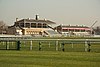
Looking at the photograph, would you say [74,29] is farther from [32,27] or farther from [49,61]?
[49,61]

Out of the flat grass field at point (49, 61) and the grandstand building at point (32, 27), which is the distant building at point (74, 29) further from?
the flat grass field at point (49, 61)

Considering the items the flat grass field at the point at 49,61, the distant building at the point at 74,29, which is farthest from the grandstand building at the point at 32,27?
the flat grass field at the point at 49,61

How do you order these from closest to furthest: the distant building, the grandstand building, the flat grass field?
the flat grass field → the grandstand building → the distant building

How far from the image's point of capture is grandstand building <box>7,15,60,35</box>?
394 ft

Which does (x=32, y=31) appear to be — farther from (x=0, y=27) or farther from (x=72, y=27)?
(x=72, y=27)

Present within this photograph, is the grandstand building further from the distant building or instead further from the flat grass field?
the flat grass field

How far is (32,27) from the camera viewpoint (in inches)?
5049

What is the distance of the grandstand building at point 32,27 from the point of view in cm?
12006

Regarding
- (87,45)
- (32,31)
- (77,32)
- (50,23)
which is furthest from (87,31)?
(87,45)

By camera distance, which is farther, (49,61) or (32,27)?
(32,27)

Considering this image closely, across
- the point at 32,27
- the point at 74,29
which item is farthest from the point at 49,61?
the point at 74,29

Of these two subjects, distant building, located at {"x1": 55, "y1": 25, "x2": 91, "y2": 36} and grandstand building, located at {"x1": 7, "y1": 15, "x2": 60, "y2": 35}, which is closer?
grandstand building, located at {"x1": 7, "y1": 15, "x2": 60, "y2": 35}

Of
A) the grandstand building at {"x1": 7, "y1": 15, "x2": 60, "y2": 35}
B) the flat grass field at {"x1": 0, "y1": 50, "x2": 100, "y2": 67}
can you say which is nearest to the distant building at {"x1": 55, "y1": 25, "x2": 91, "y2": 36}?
the grandstand building at {"x1": 7, "y1": 15, "x2": 60, "y2": 35}

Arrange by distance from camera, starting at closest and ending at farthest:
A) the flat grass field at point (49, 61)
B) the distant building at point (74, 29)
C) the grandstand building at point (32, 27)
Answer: the flat grass field at point (49, 61), the grandstand building at point (32, 27), the distant building at point (74, 29)
